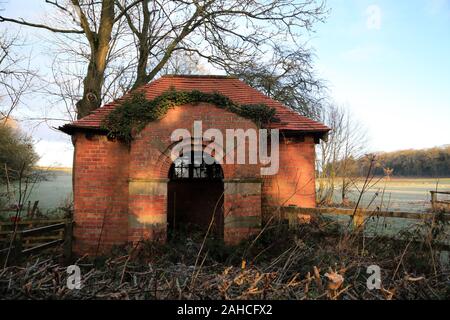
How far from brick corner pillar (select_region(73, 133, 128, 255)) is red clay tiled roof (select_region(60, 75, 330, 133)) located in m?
0.54

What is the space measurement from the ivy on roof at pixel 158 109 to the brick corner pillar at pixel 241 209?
1.65 m

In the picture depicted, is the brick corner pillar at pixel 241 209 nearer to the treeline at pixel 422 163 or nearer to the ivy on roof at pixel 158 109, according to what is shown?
the ivy on roof at pixel 158 109

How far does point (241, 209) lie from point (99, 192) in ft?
12.6

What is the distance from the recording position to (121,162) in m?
8.71

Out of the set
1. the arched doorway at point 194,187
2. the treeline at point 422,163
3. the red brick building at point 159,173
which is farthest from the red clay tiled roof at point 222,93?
the treeline at point 422,163

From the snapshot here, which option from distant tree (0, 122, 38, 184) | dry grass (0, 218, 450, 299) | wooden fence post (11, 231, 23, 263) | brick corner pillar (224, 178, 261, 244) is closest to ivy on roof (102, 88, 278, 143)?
brick corner pillar (224, 178, 261, 244)

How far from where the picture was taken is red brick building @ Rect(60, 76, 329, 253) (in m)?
7.88

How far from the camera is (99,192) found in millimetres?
8586

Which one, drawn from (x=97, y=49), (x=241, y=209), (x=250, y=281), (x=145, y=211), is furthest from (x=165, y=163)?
(x=97, y=49)

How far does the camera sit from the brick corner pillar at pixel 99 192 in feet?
27.9

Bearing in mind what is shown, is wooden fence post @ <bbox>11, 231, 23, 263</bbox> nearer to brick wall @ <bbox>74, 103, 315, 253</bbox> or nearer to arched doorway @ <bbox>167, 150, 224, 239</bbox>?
brick wall @ <bbox>74, 103, 315, 253</bbox>
